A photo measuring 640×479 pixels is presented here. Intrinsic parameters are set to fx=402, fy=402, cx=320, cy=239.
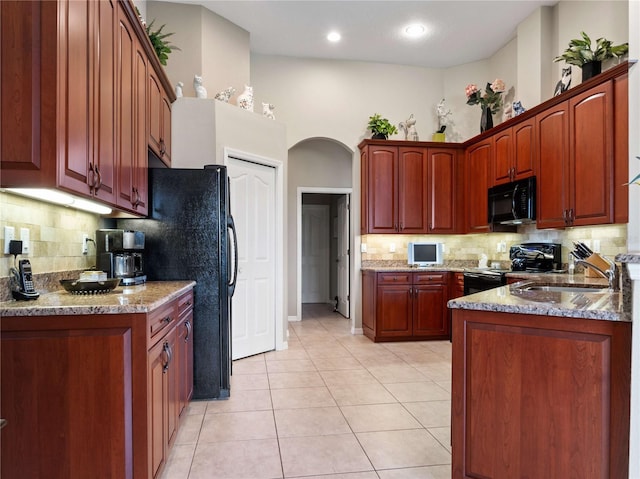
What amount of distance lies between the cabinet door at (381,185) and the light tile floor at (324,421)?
166 cm

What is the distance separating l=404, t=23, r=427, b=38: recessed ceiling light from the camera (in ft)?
15.0

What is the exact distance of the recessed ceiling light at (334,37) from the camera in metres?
4.73

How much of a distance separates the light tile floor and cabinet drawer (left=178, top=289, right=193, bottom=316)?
2.47ft

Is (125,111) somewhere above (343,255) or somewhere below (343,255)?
above

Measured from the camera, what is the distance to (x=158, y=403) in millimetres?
1884

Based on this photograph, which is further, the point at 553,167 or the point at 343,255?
the point at 343,255

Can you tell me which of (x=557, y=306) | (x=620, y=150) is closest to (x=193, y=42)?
(x=620, y=150)

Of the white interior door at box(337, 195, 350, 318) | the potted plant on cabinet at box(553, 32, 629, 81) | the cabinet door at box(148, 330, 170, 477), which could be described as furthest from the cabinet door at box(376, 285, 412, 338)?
the cabinet door at box(148, 330, 170, 477)

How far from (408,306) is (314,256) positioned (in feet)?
11.0

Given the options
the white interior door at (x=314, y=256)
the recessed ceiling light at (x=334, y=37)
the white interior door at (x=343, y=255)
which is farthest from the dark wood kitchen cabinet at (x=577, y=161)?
the white interior door at (x=314, y=256)

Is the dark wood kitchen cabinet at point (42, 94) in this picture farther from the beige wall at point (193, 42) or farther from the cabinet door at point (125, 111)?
the beige wall at point (193, 42)

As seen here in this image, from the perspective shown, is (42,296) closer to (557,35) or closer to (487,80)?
(557,35)

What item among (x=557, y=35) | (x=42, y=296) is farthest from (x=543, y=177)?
(x=42, y=296)

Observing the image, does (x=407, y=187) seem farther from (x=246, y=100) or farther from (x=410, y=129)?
(x=246, y=100)
